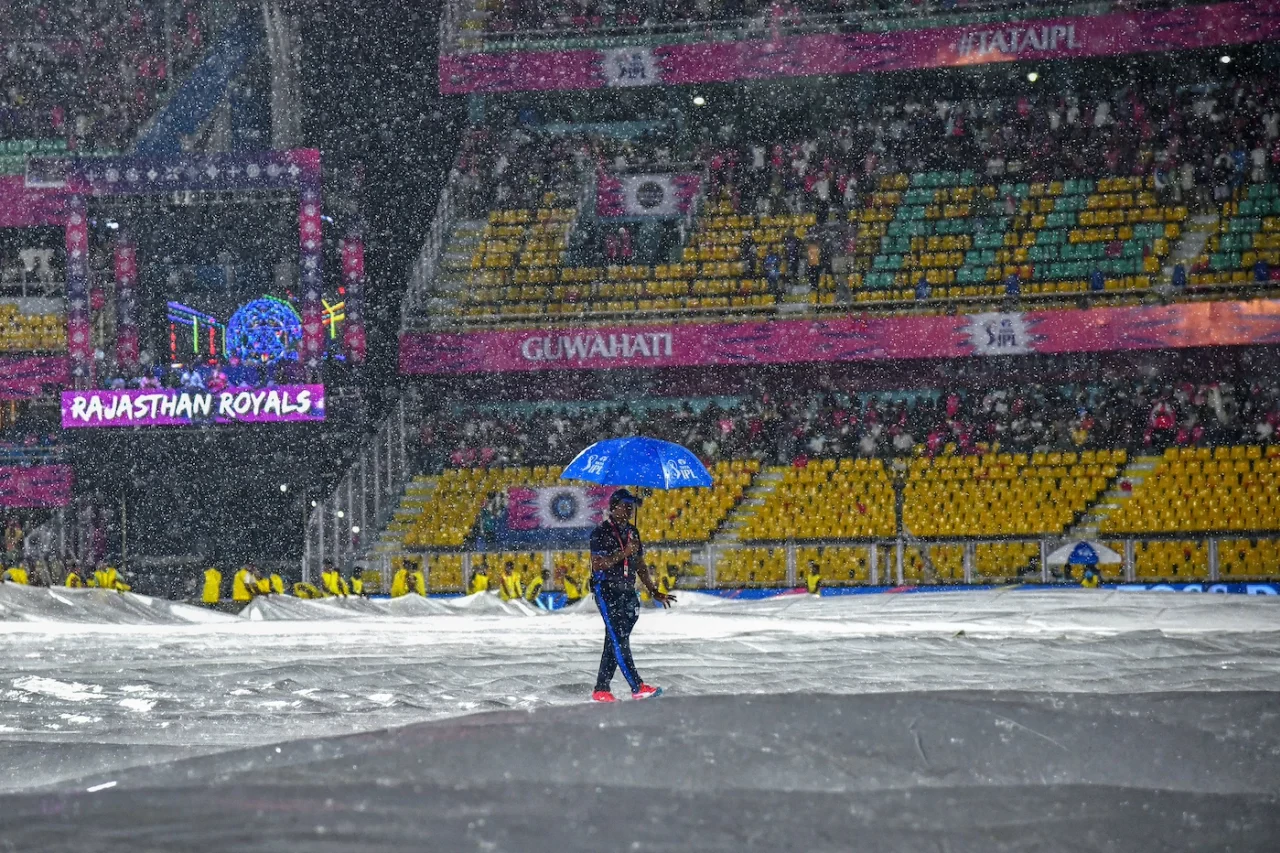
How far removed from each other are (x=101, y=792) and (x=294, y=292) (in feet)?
84.4

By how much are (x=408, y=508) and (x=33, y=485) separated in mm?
8157

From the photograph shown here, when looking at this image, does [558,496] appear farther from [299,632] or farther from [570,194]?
[299,632]

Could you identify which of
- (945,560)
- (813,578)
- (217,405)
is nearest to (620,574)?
(813,578)

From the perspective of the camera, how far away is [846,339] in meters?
28.1

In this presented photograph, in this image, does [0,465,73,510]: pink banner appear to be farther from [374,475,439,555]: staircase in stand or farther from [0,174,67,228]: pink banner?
[374,475,439,555]: staircase in stand

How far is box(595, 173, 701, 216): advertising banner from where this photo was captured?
3253 centimetres

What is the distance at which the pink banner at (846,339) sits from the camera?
27.0 m

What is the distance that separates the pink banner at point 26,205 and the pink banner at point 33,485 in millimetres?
5984

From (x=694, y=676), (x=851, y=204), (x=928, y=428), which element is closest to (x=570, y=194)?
(x=851, y=204)

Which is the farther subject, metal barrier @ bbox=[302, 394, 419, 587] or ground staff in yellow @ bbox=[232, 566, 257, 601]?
metal barrier @ bbox=[302, 394, 419, 587]

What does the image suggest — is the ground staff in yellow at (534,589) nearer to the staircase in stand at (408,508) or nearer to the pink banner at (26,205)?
the staircase in stand at (408,508)

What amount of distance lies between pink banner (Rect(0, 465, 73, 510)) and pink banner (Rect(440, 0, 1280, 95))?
37.0 feet

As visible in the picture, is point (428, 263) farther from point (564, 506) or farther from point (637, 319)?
point (564, 506)

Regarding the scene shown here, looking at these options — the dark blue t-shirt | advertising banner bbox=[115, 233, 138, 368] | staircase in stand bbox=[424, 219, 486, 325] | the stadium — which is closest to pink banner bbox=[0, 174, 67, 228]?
the stadium
